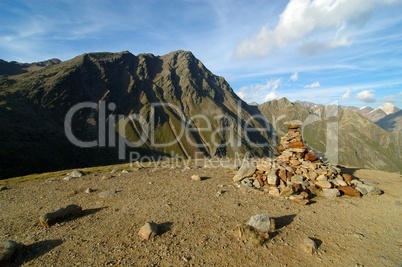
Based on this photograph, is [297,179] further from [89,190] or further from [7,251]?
[7,251]

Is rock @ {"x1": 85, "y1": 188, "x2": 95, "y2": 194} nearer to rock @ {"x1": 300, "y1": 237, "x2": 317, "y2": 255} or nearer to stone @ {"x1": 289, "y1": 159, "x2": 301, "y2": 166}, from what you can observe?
rock @ {"x1": 300, "y1": 237, "x2": 317, "y2": 255}

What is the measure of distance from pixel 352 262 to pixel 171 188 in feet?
46.1

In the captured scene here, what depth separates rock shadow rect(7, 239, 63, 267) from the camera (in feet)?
33.8

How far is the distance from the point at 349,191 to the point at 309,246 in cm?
1158

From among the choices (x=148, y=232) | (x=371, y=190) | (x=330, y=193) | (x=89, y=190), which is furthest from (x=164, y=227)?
(x=371, y=190)

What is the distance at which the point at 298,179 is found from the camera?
70.8 ft

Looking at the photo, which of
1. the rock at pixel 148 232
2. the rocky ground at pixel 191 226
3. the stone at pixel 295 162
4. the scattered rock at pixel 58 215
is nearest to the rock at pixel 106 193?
the rocky ground at pixel 191 226

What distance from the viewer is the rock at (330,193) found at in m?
20.0

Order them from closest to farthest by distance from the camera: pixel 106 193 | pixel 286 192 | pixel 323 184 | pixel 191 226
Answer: pixel 191 226 < pixel 106 193 < pixel 286 192 < pixel 323 184

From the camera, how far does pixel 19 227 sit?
44.3 feet

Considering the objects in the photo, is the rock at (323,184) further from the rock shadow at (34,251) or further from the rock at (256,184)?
the rock shadow at (34,251)

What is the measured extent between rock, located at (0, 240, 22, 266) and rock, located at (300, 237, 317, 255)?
1312 centimetres

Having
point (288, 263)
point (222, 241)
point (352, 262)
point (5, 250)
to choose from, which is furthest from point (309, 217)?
point (5, 250)

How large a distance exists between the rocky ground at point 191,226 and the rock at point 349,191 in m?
0.59
